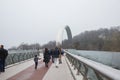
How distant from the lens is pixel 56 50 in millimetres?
25172

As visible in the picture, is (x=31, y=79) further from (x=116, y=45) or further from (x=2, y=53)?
(x=116, y=45)

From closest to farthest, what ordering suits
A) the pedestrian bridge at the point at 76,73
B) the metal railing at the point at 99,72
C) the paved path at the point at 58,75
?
1. the metal railing at the point at 99,72
2. the pedestrian bridge at the point at 76,73
3. the paved path at the point at 58,75

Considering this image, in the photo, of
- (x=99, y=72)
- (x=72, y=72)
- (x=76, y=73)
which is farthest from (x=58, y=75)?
(x=99, y=72)

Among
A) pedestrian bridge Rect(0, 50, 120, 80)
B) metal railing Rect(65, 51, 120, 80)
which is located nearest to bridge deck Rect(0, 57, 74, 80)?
pedestrian bridge Rect(0, 50, 120, 80)

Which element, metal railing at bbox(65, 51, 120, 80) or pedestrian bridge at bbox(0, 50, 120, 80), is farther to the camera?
pedestrian bridge at bbox(0, 50, 120, 80)

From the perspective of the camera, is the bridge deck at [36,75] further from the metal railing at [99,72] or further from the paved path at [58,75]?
the metal railing at [99,72]

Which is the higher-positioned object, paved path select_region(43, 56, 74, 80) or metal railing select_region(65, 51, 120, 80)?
metal railing select_region(65, 51, 120, 80)

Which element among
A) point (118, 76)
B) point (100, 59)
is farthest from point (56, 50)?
point (118, 76)

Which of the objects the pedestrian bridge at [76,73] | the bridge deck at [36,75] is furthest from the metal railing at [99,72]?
the bridge deck at [36,75]

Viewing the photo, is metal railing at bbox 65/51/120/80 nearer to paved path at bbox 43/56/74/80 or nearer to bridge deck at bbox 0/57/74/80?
paved path at bbox 43/56/74/80

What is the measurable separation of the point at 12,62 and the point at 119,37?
54.4m

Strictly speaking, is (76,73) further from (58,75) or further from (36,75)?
(36,75)

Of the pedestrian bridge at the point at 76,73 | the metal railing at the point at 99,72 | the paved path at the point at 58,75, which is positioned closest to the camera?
the metal railing at the point at 99,72

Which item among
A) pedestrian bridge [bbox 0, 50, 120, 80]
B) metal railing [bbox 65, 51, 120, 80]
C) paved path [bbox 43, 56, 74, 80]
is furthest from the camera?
paved path [bbox 43, 56, 74, 80]
